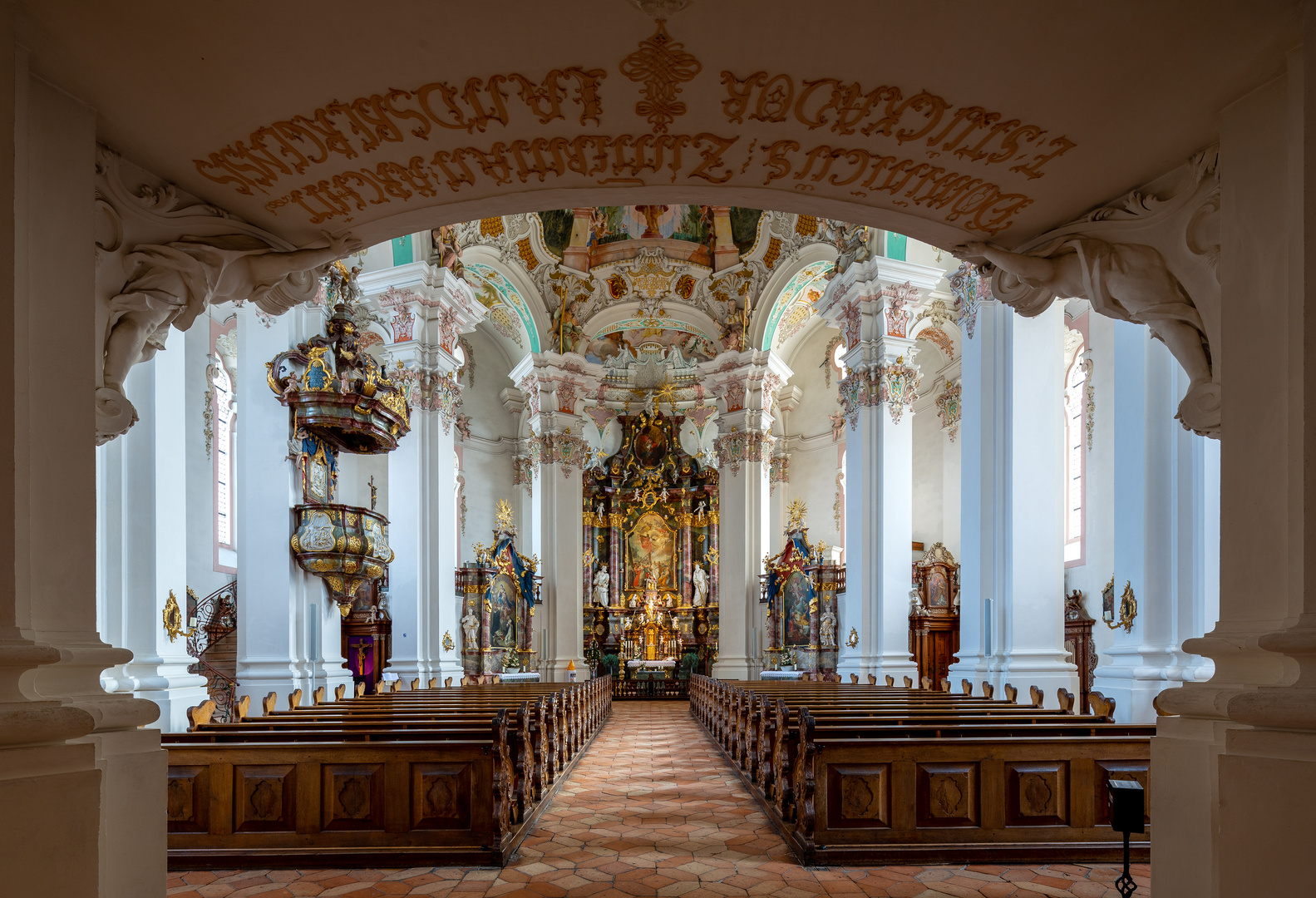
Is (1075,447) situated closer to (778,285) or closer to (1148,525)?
(778,285)

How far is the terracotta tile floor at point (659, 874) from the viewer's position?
5.00 m

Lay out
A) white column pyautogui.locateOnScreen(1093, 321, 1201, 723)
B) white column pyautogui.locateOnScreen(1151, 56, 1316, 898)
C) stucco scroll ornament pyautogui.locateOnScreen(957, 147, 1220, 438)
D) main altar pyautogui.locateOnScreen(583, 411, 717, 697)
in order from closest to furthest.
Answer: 1. white column pyautogui.locateOnScreen(1151, 56, 1316, 898)
2. stucco scroll ornament pyautogui.locateOnScreen(957, 147, 1220, 438)
3. white column pyautogui.locateOnScreen(1093, 321, 1201, 723)
4. main altar pyautogui.locateOnScreen(583, 411, 717, 697)

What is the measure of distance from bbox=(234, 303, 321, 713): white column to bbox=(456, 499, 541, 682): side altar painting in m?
7.65

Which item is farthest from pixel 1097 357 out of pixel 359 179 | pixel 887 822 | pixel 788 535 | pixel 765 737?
pixel 359 179

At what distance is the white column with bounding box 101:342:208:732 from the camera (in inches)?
273

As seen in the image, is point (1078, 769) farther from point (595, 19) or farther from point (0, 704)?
point (0, 704)

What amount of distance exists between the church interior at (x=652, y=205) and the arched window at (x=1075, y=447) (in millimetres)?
5827

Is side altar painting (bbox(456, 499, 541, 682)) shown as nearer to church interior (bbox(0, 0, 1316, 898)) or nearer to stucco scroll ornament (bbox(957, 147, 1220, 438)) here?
church interior (bbox(0, 0, 1316, 898))

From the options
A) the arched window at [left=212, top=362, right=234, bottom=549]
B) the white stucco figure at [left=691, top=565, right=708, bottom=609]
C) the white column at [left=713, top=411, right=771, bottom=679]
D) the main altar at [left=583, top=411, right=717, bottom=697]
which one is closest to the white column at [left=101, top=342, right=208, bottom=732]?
the arched window at [left=212, top=362, right=234, bottom=549]

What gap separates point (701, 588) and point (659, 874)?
19.6m

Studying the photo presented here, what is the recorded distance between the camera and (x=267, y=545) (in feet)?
33.1

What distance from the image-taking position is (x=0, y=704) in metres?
2.90

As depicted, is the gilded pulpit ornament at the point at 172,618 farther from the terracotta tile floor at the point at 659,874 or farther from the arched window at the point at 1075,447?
the arched window at the point at 1075,447

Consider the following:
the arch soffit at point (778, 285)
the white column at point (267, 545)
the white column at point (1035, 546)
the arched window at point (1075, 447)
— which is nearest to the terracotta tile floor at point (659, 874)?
the white column at point (1035, 546)
